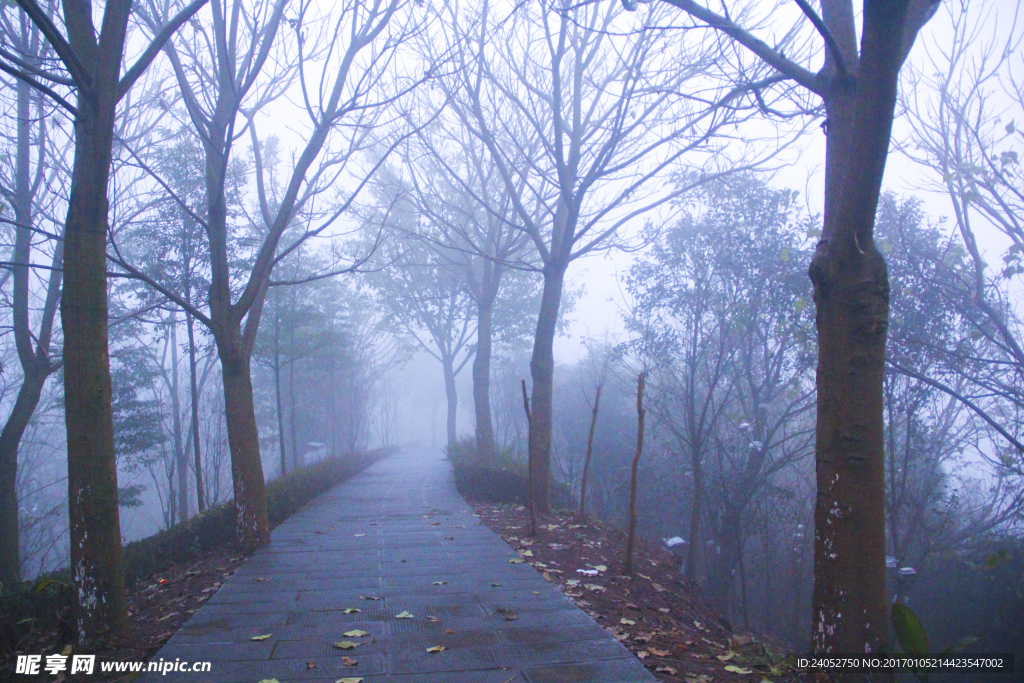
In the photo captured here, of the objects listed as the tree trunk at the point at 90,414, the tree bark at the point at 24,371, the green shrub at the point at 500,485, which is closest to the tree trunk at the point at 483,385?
the green shrub at the point at 500,485

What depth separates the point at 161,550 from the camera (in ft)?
22.2

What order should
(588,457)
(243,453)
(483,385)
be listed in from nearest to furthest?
(243,453) → (588,457) → (483,385)

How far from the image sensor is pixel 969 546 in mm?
10688

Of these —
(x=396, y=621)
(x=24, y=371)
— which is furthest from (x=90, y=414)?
(x=24, y=371)

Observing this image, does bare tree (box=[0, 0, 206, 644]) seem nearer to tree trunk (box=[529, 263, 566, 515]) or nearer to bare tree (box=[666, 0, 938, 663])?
bare tree (box=[666, 0, 938, 663])

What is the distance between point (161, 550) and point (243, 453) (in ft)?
3.83

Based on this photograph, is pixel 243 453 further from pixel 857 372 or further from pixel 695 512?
pixel 695 512

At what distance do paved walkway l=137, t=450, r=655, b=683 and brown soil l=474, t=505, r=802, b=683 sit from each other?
0.22 m

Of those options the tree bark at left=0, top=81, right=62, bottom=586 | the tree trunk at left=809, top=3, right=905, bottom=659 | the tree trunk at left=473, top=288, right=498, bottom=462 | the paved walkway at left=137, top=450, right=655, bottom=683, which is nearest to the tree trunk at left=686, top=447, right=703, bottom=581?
the paved walkway at left=137, top=450, right=655, bottom=683

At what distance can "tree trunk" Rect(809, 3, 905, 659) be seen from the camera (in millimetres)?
3174

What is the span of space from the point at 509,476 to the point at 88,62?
8238 mm

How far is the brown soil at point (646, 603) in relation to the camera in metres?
3.82

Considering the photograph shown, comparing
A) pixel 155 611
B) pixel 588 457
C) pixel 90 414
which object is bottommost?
pixel 155 611

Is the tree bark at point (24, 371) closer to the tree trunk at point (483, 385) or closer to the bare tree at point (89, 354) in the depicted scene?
the bare tree at point (89, 354)
